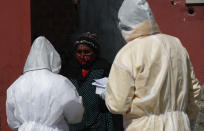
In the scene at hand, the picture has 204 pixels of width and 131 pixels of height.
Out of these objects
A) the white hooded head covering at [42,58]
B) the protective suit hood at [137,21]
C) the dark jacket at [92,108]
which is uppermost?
the protective suit hood at [137,21]

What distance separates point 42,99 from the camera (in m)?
3.25

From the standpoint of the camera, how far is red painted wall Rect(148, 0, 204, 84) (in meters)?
4.99

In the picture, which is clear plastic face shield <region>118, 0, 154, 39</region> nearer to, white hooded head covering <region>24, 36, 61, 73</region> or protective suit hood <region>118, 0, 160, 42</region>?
protective suit hood <region>118, 0, 160, 42</region>

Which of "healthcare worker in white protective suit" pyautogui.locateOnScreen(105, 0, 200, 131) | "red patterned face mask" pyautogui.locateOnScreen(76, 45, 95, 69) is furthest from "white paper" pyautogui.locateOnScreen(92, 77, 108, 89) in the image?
"healthcare worker in white protective suit" pyautogui.locateOnScreen(105, 0, 200, 131)

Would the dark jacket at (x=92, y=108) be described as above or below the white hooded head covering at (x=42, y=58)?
below

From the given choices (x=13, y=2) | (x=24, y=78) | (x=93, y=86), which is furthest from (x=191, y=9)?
(x=24, y=78)

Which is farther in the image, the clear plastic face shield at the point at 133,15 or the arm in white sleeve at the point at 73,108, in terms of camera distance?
the arm in white sleeve at the point at 73,108

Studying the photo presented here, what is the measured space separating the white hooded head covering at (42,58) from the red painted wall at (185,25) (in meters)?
1.89

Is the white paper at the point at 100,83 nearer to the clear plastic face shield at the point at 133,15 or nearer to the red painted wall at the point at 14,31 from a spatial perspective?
the clear plastic face shield at the point at 133,15

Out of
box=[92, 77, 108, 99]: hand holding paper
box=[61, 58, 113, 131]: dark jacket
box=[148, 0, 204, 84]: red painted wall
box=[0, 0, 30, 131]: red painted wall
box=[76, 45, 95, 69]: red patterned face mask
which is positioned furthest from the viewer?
box=[0, 0, 30, 131]: red painted wall

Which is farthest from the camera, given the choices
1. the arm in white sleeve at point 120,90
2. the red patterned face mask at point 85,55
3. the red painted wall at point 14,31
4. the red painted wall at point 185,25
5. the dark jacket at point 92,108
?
the red painted wall at point 14,31

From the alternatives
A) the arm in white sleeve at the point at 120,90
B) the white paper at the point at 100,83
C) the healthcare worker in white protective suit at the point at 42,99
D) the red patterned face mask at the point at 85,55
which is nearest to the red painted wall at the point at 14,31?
the red patterned face mask at the point at 85,55

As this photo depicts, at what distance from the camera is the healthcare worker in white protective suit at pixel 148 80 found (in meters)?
3.01

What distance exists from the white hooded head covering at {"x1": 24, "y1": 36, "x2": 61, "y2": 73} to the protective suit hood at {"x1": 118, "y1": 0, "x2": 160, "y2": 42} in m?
0.67
